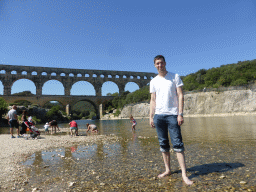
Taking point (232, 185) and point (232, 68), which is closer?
point (232, 185)

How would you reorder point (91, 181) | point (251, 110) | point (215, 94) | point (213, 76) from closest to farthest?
point (91, 181) < point (251, 110) < point (215, 94) < point (213, 76)

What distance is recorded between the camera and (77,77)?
61.2m

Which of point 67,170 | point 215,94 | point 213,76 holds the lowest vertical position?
point 67,170

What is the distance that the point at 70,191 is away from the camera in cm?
261

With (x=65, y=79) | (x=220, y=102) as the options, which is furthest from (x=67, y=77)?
(x=220, y=102)

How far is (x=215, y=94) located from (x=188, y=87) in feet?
29.8

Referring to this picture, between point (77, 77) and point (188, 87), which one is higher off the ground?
point (77, 77)

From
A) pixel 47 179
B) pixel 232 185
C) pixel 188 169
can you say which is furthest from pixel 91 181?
pixel 232 185

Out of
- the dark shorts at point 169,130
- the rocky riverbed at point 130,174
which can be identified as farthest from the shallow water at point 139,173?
the dark shorts at point 169,130

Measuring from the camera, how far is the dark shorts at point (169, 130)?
2986 mm

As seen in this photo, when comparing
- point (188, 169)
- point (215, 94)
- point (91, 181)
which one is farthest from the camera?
point (215, 94)

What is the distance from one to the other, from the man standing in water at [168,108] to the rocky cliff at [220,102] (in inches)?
1327

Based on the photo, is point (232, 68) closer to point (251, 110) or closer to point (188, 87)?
point (188, 87)

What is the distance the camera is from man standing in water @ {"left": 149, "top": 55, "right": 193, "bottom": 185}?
2992 millimetres
